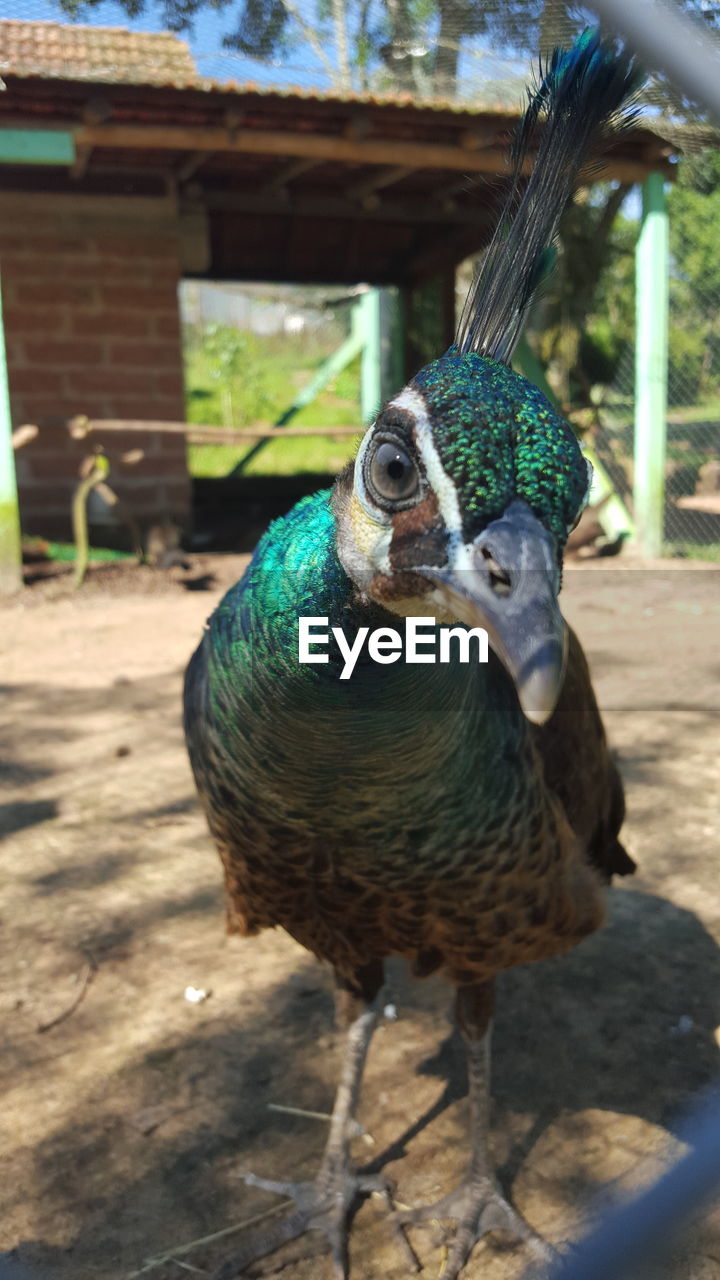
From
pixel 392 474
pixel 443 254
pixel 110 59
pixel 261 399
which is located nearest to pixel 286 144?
pixel 110 59

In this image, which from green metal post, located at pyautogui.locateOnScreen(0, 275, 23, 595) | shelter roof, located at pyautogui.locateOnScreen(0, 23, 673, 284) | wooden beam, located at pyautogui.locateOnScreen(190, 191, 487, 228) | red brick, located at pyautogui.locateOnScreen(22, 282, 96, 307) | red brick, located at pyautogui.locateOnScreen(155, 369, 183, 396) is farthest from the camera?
wooden beam, located at pyautogui.locateOnScreen(190, 191, 487, 228)

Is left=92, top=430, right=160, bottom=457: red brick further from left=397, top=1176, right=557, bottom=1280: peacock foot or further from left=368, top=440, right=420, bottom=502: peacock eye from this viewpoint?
left=368, top=440, right=420, bottom=502: peacock eye

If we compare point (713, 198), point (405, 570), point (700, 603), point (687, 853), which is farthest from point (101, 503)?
point (405, 570)

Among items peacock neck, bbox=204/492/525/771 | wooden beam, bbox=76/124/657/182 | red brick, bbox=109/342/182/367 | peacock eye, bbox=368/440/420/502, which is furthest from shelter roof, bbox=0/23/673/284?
peacock eye, bbox=368/440/420/502

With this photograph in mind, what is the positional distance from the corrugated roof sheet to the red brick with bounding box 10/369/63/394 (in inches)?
130

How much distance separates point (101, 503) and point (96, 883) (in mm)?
6383

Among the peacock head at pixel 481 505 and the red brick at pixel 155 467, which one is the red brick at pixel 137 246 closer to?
the red brick at pixel 155 467

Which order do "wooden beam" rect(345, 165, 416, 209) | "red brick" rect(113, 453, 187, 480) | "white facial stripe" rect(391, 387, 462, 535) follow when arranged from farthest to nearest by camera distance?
1. "red brick" rect(113, 453, 187, 480)
2. "wooden beam" rect(345, 165, 416, 209)
3. "white facial stripe" rect(391, 387, 462, 535)

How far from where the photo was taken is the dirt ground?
217 cm

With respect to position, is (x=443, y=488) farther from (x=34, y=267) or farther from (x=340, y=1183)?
(x=34, y=267)

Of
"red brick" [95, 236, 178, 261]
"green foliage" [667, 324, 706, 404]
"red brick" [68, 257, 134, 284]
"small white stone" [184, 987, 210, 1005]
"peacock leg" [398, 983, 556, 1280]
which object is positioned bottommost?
"small white stone" [184, 987, 210, 1005]

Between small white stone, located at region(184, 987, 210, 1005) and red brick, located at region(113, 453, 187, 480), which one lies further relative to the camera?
red brick, located at region(113, 453, 187, 480)

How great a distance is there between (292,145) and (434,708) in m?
7.32

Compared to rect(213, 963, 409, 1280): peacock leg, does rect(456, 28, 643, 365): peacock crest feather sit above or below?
above
